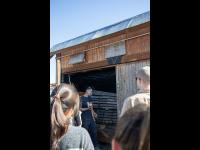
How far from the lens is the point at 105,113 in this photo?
1.54 m

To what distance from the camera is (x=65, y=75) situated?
1758mm

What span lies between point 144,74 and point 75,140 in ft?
1.73

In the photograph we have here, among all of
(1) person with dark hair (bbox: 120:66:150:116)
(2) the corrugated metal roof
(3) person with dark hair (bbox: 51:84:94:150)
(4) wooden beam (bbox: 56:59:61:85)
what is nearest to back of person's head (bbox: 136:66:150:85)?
(1) person with dark hair (bbox: 120:66:150:116)

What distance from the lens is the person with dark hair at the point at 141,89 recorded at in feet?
4.61

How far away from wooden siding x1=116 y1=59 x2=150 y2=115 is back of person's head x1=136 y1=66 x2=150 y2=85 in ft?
0.07

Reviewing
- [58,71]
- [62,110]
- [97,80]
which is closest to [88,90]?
[97,80]

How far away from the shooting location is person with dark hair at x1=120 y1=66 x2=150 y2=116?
141cm

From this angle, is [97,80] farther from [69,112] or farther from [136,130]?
[136,130]

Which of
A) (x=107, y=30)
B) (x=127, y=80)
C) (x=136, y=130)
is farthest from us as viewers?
(x=107, y=30)

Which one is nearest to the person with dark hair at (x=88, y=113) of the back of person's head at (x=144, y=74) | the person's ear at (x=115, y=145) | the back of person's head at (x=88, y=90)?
the back of person's head at (x=88, y=90)

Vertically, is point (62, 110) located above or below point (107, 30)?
below
